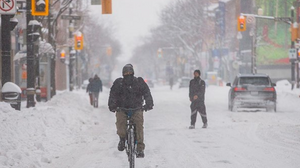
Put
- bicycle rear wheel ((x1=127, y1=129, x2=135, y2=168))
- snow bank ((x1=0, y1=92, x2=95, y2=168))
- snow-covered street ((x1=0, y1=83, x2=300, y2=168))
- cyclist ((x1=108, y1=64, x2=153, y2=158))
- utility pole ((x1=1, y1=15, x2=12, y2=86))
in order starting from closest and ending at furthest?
bicycle rear wheel ((x1=127, y1=129, x2=135, y2=168)) < cyclist ((x1=108, y1=64, x2=153, y2=158)) < snow bank ((x1=0, y1=92, x2=95, y2=168)) < snow-covered street ((x1=0, y1=83, x2=300, y2=168)) < utility pole ((x1=1, y1=15, x2=12, y2=86))

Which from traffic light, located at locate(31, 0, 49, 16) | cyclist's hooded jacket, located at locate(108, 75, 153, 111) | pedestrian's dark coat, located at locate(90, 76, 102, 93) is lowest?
pedestrian's dark coat, located at locate(90, 76, 102, 93)

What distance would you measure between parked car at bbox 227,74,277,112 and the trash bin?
10515mm

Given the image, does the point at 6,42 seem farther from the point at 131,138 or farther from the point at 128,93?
the point at 131,138

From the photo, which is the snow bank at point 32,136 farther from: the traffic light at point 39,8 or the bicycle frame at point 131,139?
the traffic light at point 39,8

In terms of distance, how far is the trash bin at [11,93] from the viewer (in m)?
15.7

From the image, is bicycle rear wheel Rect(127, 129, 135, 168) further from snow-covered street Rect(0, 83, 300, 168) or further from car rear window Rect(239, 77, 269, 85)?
car rear window Rect(239, 77, 269, 85)

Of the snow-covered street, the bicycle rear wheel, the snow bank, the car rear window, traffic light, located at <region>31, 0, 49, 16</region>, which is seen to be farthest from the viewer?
the car rear window

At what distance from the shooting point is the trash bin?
51.5ft

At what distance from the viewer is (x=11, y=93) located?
51.9ft

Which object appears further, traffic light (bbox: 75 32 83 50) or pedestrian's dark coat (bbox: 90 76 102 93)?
traffic light (bbox: 75 32 83 50)

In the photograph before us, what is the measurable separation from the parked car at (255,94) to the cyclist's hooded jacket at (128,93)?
1512cm

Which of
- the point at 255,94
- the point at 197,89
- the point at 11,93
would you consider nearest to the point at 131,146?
the point at 11,93

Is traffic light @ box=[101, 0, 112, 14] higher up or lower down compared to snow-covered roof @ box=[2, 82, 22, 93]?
higher up

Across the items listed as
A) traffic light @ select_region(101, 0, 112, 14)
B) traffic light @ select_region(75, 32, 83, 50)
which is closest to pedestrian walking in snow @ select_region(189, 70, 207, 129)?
traffic light @ select_region(101, 0, 112, 14)
